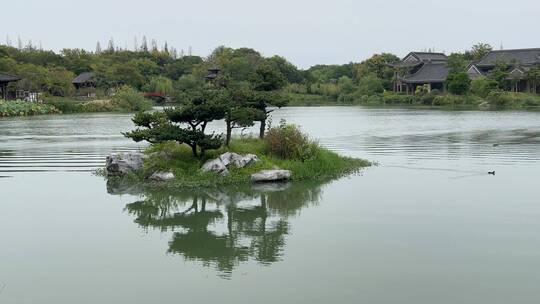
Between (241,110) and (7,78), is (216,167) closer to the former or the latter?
(241,110)

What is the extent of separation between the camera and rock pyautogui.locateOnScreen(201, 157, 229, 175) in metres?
16.0

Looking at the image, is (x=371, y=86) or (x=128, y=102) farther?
(x=371, y=86)

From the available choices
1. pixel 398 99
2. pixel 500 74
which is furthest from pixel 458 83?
pixel 398 99

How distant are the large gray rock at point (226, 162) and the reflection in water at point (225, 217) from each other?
0.89 meters

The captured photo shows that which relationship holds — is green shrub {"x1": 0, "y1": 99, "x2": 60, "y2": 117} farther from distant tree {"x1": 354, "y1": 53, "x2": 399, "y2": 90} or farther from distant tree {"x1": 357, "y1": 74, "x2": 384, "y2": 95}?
distant tree {"x1": 354, "y1": 53, "x2": 399, "y2": 90}

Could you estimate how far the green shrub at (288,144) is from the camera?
56.0 ft

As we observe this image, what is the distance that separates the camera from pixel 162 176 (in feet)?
52.5

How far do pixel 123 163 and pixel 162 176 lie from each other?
1.48 m

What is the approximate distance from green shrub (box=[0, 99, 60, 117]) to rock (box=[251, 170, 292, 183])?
139ft

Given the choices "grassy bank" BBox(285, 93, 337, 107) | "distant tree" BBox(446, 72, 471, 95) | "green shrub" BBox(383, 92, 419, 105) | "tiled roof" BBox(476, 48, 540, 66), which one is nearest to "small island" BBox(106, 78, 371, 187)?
"distant tree" BBox(446, 72, 471, 95)

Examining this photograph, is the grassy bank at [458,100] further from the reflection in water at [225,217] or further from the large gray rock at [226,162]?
the reflection in water at [225,217]

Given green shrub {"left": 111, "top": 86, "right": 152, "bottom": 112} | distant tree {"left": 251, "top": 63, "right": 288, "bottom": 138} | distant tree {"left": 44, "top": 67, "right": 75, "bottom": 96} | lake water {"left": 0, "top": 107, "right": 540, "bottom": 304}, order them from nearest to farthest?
lake water {"left": 0, "top": 107, "right": 540, "bottom": 304}, distant tree {"left": 251, "top": 63, "right": 288, "bottom": 138}, green shrub {"left": 111, "top": 86, "right": 152, "bottom": 112}, distant tree {"left": 44, "top": 67, "right": 75, "bottom": 96}

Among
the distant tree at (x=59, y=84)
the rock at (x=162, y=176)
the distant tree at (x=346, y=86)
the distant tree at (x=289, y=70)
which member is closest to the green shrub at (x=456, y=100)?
the distant tree at (x=346, y=86)

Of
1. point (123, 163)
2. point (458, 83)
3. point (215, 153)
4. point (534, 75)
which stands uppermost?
point (534, 75)
